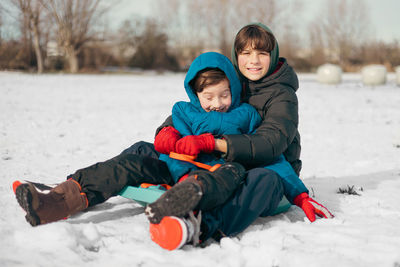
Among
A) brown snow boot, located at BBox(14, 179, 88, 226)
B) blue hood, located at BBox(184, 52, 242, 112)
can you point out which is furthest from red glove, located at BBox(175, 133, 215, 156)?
brown snow boot, located at BBox(14, 179, 88, 226)

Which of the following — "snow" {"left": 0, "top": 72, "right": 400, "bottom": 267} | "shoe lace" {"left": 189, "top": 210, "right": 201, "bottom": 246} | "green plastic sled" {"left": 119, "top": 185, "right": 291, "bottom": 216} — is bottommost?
"snow" {"left": 0, "top": 72, "right": 400, "bottom": 267}

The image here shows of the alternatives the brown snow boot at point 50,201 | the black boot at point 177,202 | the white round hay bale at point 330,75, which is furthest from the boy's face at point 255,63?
the white round hay bale at point 330,75

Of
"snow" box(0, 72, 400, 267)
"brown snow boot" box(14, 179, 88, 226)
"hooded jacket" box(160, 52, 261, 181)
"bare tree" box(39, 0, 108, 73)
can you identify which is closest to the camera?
"snow" box(0, 72, 400, 267)

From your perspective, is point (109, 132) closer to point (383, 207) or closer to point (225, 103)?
point (225, 103)

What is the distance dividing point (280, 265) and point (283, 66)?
55.1 inches

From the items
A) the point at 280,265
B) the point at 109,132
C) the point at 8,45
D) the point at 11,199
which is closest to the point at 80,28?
the point at 8,45

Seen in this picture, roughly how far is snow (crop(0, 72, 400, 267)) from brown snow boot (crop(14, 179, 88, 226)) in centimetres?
9

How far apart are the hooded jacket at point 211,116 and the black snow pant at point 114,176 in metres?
0.16

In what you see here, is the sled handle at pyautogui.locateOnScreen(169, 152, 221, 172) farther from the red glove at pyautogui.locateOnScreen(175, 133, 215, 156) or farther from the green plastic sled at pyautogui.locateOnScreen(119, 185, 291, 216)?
the green plastic sled at pyautogui.locateOnScreen(119, 185, 291, 216)

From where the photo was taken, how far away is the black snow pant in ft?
7.46

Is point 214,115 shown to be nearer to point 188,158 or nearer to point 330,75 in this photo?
point 188,158

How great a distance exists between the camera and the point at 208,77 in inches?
101

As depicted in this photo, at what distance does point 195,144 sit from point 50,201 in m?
0.82

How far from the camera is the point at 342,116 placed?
24.6 ft
